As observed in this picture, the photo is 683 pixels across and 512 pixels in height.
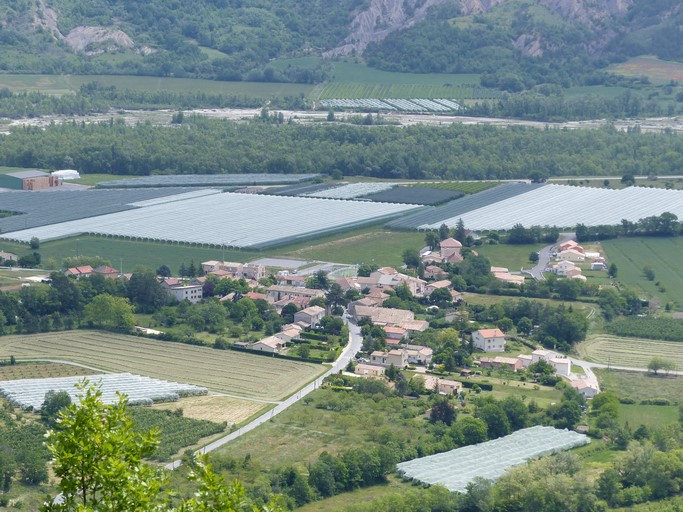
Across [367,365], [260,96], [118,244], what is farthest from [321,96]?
[367,365]

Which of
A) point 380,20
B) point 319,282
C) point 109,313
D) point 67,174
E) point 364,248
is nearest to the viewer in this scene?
point 109,313

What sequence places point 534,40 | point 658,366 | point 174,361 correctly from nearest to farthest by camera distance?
point 658,366 < point 174,361 < point 534,40

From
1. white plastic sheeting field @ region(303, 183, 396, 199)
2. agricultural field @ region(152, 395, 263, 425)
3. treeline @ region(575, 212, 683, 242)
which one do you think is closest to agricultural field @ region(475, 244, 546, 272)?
treeline @ region(575, 212, 683, 242)

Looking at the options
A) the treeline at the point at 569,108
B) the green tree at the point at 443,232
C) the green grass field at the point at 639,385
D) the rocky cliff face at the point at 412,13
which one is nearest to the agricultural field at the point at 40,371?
the green grass field at the point at 639,385

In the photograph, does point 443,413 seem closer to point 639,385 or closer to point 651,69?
point 639,385

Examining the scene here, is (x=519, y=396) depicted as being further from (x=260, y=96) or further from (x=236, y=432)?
(x=260, y=96)

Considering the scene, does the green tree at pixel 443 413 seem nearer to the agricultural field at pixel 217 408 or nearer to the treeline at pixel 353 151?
the agricultural field at pixel 217 408

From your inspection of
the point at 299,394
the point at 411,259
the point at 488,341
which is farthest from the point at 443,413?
the point at 411,259
